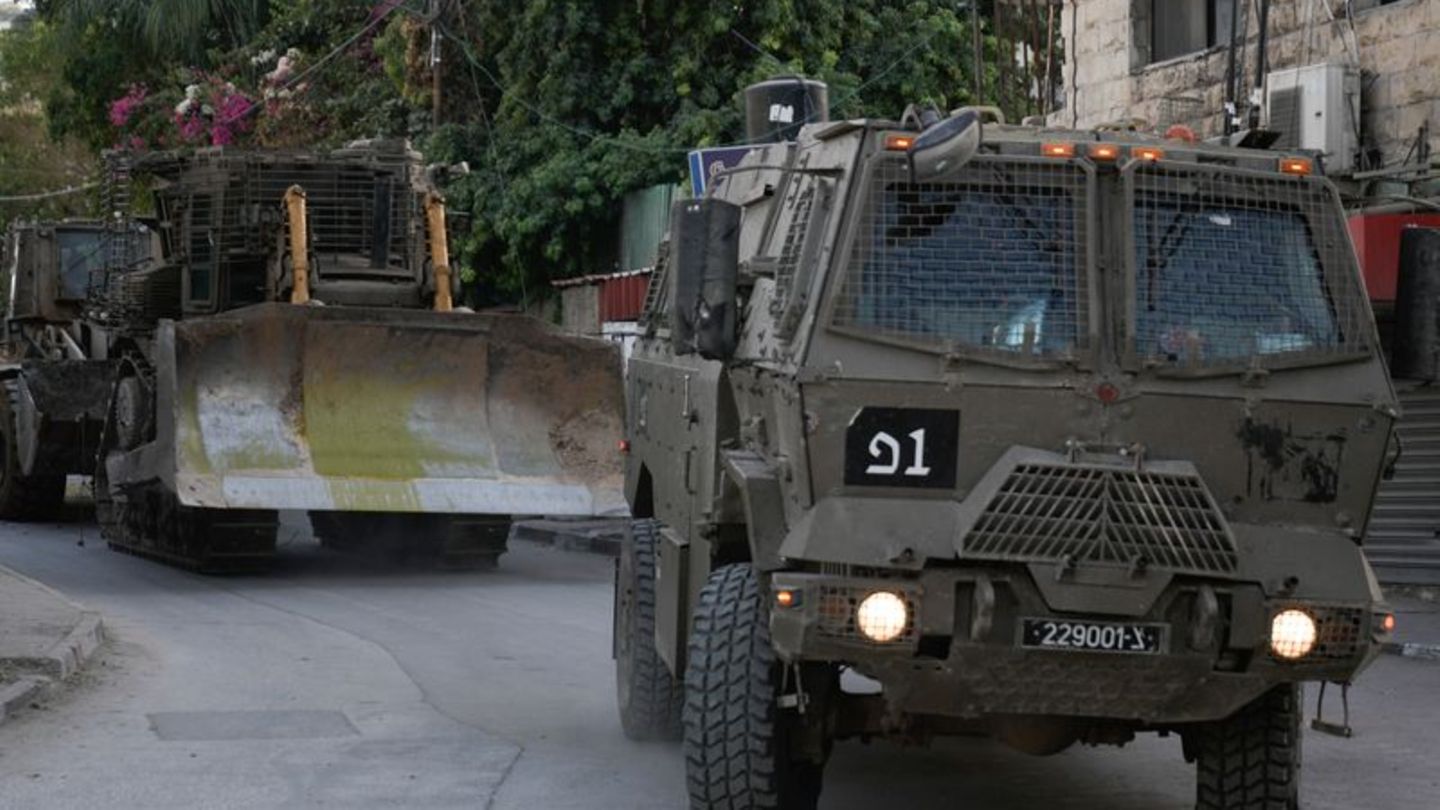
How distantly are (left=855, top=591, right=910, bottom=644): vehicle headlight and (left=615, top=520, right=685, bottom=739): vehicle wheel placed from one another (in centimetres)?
299

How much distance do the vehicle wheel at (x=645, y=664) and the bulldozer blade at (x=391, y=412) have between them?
6.60m

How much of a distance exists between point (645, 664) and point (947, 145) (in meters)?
3.57

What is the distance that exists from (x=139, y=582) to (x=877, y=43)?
45.4ft

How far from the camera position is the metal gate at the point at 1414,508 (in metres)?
17.2

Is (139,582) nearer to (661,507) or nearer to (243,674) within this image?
(243,674)

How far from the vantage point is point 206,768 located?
9.47 metres

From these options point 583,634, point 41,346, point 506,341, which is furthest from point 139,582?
point 41,346

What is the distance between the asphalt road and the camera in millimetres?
9023

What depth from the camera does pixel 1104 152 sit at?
7.64 m

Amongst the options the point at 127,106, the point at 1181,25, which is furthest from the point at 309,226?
the point at 127,106

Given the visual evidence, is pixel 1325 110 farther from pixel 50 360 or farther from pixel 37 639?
pixel 50 360

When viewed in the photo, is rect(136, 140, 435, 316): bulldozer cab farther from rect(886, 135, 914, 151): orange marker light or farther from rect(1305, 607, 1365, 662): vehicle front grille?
rect(1305, 607, 1365, 662): vehicle front grille

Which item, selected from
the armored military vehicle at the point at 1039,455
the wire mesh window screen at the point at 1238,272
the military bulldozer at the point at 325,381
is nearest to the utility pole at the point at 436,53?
the military bulldozer at the point at 325,381

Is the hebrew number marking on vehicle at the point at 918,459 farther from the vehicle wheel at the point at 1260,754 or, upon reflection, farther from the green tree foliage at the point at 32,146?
the green tree foliage at the point at 32,146
